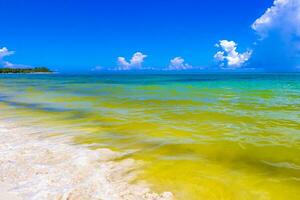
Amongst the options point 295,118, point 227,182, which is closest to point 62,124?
point 227,182

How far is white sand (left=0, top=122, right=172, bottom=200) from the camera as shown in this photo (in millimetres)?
4520

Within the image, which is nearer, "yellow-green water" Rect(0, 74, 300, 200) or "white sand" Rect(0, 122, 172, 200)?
→ "white sand" Rect(0, 122, 172, 200)

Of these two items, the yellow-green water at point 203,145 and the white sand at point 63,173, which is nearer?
the white sand at point 63,173

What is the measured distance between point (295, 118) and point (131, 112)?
7.07m

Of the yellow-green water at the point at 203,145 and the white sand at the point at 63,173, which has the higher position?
the white sand at the point at 63,173

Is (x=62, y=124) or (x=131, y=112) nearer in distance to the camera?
(x=62, y=124)

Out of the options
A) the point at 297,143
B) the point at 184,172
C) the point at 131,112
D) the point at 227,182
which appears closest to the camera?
the point at 227,182

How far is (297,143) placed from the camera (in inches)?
307

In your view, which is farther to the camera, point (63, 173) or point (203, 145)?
point (203, 145)

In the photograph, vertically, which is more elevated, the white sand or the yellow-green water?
the white sand

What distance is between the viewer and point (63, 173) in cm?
534

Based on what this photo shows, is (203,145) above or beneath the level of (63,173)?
beneath

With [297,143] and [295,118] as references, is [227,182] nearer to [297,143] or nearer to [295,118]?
[297,143]

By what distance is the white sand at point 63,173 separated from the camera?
4520 millimetres
